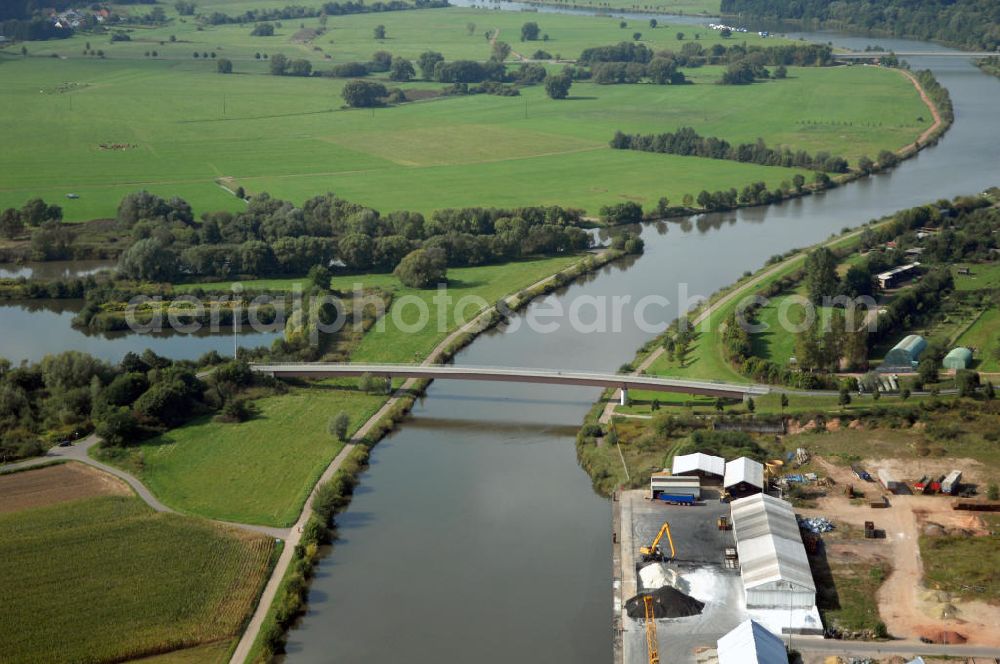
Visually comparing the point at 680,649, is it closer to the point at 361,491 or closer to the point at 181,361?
the point at 361,491

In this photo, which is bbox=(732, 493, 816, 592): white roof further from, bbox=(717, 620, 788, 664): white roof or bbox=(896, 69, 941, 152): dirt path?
bbox=(896, 69, 941, 152): dirt path

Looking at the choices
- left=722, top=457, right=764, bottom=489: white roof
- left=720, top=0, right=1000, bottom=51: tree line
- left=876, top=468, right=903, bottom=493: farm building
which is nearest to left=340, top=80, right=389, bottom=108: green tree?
left=720, top=0, right=1000, bottom=51: tree line

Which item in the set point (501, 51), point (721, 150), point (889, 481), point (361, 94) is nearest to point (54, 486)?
point (889, 481)

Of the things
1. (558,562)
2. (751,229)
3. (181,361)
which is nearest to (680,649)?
(558,562)

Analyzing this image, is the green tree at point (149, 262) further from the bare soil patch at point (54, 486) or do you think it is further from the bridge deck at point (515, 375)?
the bare soil patch at point (54, 486)

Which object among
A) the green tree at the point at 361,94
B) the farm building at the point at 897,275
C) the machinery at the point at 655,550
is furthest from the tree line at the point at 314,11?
the machinery at the point at 655,550

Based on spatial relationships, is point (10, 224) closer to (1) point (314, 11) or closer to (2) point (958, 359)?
(2) point (958, 359)
